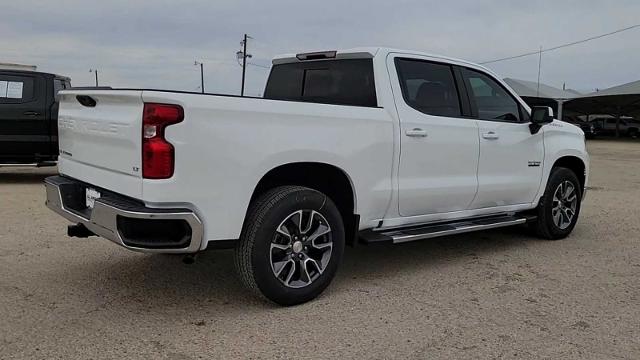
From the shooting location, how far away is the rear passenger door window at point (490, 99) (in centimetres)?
552

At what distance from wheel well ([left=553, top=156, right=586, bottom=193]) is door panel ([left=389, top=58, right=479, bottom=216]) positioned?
1897 millimetres

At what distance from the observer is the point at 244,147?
3.77 m

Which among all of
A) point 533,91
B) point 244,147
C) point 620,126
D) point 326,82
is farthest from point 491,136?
point 620,126

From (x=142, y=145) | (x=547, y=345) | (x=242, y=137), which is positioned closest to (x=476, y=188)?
(x=547, y=345)

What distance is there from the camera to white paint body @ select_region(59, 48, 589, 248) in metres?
3.58

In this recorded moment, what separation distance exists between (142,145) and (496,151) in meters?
3.39

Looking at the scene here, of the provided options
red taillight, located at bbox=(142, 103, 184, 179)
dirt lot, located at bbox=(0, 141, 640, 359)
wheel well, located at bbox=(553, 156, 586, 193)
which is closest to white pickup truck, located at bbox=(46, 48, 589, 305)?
red taillight, located at bbox=(142, 103, 184, 179)

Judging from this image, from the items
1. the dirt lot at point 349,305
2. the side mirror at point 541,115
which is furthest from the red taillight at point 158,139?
the side mirror at point 541,115

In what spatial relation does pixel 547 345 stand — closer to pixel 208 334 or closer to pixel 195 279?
pixel 208 334

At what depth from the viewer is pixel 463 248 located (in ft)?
20.1

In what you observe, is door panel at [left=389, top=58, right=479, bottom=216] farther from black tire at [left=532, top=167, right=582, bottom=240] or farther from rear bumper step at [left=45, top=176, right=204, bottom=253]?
rear bumper step at [left=45, top=176, right=204, bottom=253]

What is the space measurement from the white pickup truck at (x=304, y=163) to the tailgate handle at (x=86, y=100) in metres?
0.02

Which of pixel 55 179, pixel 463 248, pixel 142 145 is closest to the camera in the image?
pixel 142 145

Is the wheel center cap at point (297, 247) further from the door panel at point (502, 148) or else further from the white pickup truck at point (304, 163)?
the door panel at point (502, 148)
